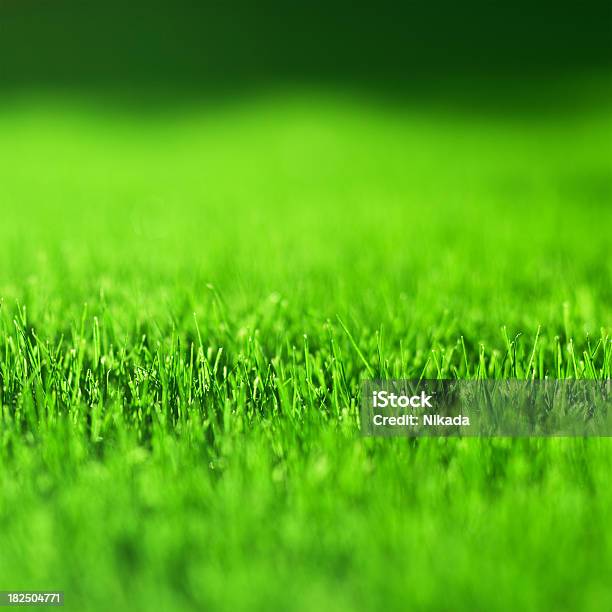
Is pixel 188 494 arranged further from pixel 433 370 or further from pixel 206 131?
pixel 206 131

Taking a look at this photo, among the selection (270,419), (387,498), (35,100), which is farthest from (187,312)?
(35,100)

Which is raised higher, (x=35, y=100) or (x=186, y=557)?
(x=35, y=100)

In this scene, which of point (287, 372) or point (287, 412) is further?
point (287, 372)

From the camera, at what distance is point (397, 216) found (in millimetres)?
3611

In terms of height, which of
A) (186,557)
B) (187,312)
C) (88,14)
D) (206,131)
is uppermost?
(88,14)

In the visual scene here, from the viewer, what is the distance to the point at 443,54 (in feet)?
31.6

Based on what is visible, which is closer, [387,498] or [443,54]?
[387,498]

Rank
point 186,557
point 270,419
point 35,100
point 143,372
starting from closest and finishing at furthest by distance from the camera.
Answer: point 186,557 < point 270,419 < point 143,372 < point 35,100

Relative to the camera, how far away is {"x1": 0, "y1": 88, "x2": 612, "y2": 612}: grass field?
0.94 metres

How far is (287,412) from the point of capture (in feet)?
4.43

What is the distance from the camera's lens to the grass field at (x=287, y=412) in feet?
3.09

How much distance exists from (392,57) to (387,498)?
917 cm

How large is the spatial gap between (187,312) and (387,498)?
99 cm

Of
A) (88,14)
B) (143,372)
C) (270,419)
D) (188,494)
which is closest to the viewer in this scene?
(188,494)
